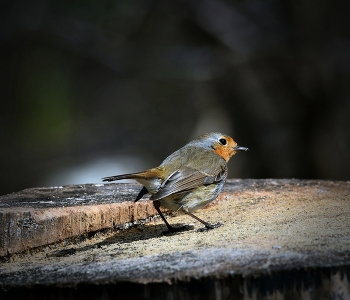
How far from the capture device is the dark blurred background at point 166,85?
8172mm

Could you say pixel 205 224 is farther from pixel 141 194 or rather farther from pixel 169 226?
pixel 141 194

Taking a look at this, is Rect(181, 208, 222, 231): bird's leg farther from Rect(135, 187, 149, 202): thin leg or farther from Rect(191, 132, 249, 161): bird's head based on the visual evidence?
Rect(191, 132, 249, 161): bird's head

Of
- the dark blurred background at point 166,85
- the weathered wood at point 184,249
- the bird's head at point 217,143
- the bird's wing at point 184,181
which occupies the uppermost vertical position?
the dark blurred background at point 166,85

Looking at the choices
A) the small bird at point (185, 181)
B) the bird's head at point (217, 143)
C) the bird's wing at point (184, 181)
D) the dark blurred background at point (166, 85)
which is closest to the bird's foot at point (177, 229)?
the small bird at point (185, 181)

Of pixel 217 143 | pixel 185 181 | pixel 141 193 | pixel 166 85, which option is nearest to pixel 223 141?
pixel 217 143

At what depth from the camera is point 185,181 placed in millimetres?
3615

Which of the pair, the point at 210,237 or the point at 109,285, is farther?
the point at 210,237

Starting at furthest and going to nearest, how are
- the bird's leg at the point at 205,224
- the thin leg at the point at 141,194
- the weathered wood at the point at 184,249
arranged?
1. the thin leg at the point at 141,194
2. the bird's leg at the point at 205,224
3. the weathered wood at the point at 184,249

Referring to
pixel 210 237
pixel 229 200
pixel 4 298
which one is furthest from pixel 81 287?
pixel 229 200

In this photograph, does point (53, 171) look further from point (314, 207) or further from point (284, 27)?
point (314, 207)

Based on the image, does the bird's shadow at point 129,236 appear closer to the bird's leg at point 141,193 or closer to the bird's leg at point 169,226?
the bird's leg at point 169,226

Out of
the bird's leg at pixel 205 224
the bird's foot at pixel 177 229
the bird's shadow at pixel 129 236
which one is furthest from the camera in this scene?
the bird's foot at pixel 177 229

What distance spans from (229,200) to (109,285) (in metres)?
1.91

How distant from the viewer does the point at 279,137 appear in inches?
335
